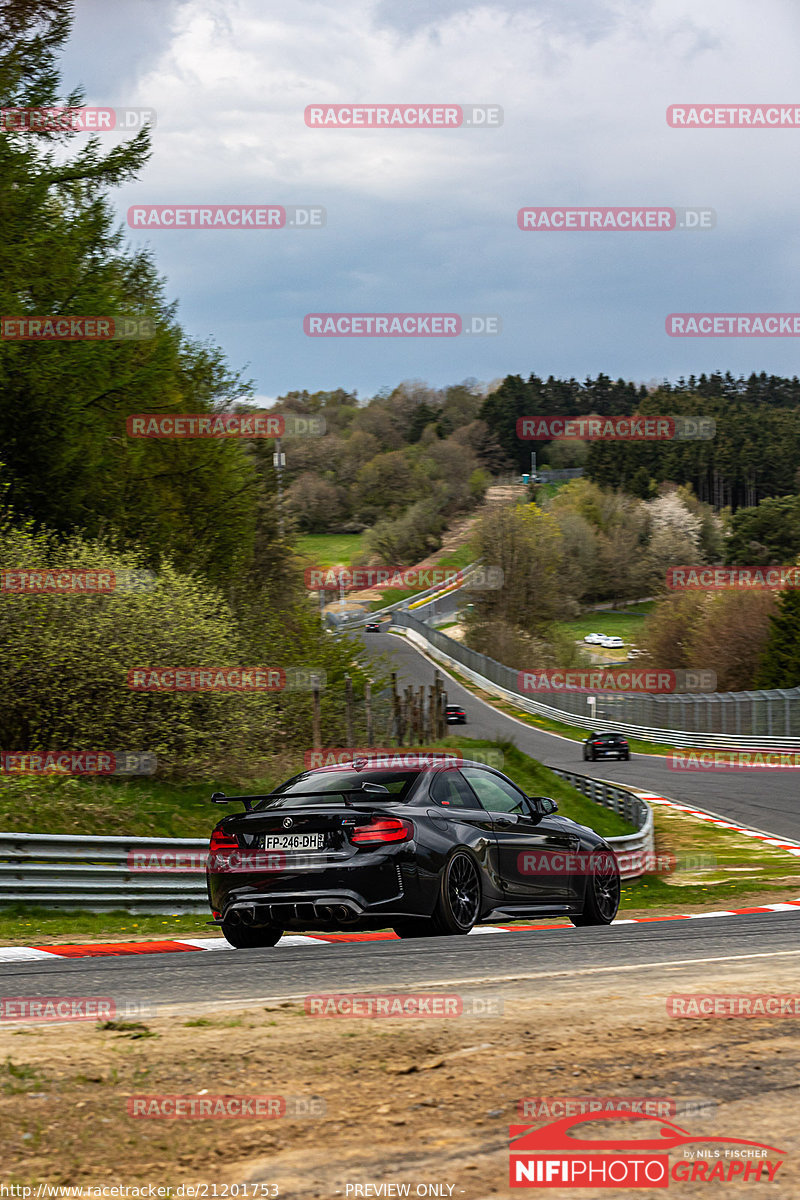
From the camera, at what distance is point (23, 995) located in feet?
22.5

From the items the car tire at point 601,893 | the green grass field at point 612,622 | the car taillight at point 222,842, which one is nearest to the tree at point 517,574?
the green grass field at point 612,622

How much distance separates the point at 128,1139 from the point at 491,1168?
1174 mm

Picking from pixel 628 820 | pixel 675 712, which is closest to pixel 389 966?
pixel 628 820

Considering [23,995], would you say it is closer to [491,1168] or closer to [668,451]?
[491,1168]

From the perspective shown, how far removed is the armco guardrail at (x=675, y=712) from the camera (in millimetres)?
49688

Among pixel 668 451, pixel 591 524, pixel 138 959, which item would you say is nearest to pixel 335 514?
pixel 591 524

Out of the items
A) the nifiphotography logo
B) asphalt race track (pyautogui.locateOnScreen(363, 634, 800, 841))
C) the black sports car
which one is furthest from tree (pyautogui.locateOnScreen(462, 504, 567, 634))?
the nifiphotography logo

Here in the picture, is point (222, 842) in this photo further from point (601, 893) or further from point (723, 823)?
point (723, 823)

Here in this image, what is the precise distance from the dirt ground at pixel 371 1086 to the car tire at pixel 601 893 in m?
4.55

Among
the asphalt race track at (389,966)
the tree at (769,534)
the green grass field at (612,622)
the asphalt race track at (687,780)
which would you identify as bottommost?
the asphalt race track at (687,780)

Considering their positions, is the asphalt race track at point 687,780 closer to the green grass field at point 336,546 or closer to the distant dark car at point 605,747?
the distant dark car at point 605,747

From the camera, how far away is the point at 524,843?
10.4 metres

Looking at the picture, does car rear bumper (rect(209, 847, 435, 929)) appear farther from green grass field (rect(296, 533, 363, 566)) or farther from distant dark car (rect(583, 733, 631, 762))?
green grass field (rect(296, 533, 363, 566))

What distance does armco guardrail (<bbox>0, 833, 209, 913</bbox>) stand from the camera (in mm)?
11875
